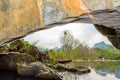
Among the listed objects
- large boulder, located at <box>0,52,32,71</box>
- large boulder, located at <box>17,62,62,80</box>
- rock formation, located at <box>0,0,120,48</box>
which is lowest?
large boulder, located at <box>17,62,62,80</box>

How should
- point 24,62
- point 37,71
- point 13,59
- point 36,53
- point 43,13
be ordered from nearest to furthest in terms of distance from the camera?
point 43,13 < point 37,71 < point 24,62 < point 13,59 < point 36,53

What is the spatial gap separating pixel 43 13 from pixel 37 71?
37.1 ft

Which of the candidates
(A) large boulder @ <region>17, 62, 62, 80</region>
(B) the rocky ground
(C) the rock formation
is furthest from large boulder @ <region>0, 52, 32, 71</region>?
(C) the rock formation

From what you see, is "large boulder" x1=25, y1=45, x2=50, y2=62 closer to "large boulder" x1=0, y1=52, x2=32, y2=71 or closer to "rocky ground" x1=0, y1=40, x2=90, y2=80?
"rocky ground" x1=0, y1=40, x2=90, y2=80

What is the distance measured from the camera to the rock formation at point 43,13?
100 inches

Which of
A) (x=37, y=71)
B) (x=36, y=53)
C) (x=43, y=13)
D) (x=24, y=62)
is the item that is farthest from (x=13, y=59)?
(x=43, y=13)

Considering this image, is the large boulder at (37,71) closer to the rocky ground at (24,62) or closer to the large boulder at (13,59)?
the rocky ground at (24,62)

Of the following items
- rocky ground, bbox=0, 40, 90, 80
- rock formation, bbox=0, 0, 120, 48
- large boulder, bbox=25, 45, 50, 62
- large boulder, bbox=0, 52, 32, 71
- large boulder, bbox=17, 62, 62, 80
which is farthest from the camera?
large boulder, bbox=25, 45, 50, 62

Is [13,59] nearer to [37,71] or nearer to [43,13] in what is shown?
[37,71]

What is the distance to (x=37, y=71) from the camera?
544 inches

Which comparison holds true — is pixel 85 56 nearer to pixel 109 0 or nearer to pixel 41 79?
pixel 41 79

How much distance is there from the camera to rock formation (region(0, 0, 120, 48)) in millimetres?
2543

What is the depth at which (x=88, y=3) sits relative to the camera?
2736 millimetres

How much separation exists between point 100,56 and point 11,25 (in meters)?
32.9
